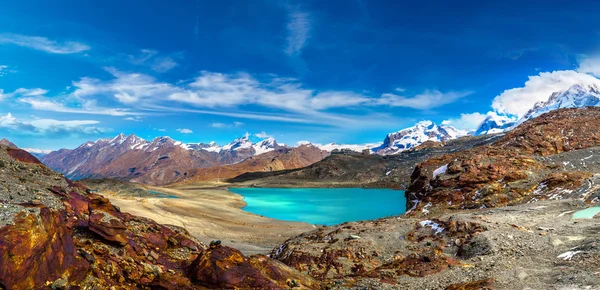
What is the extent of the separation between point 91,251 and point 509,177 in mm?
38555

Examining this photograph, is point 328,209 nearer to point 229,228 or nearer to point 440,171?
point 229,228

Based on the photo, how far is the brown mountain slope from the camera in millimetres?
31172

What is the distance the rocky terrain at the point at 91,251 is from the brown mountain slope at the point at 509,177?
87.4 ft

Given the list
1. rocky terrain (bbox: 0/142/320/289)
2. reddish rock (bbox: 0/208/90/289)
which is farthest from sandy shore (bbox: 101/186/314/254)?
reddish rock (bbox: 0/208/90/289)

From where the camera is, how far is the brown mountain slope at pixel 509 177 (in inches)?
1227

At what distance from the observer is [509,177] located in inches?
1407

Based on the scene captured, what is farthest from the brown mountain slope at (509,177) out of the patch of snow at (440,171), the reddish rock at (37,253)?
the reddish rock at (37,253)

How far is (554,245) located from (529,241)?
3.64 ft

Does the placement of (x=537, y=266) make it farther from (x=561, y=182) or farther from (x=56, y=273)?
(x=561, y=182)

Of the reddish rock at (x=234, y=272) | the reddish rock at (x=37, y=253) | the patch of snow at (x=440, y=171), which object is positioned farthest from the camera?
the patch of snow at (x=440, y=171)

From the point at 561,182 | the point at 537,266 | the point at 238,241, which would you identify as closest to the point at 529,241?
the point at 537,266

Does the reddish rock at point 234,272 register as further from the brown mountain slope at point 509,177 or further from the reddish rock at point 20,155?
the brown mountain slope at point 509,177

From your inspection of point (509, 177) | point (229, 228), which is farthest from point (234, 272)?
point (229, 228)

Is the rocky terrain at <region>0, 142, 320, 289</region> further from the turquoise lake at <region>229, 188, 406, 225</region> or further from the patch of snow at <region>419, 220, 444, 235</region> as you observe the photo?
the turquoise lake at <region>229, 188, 406, 225</region>
